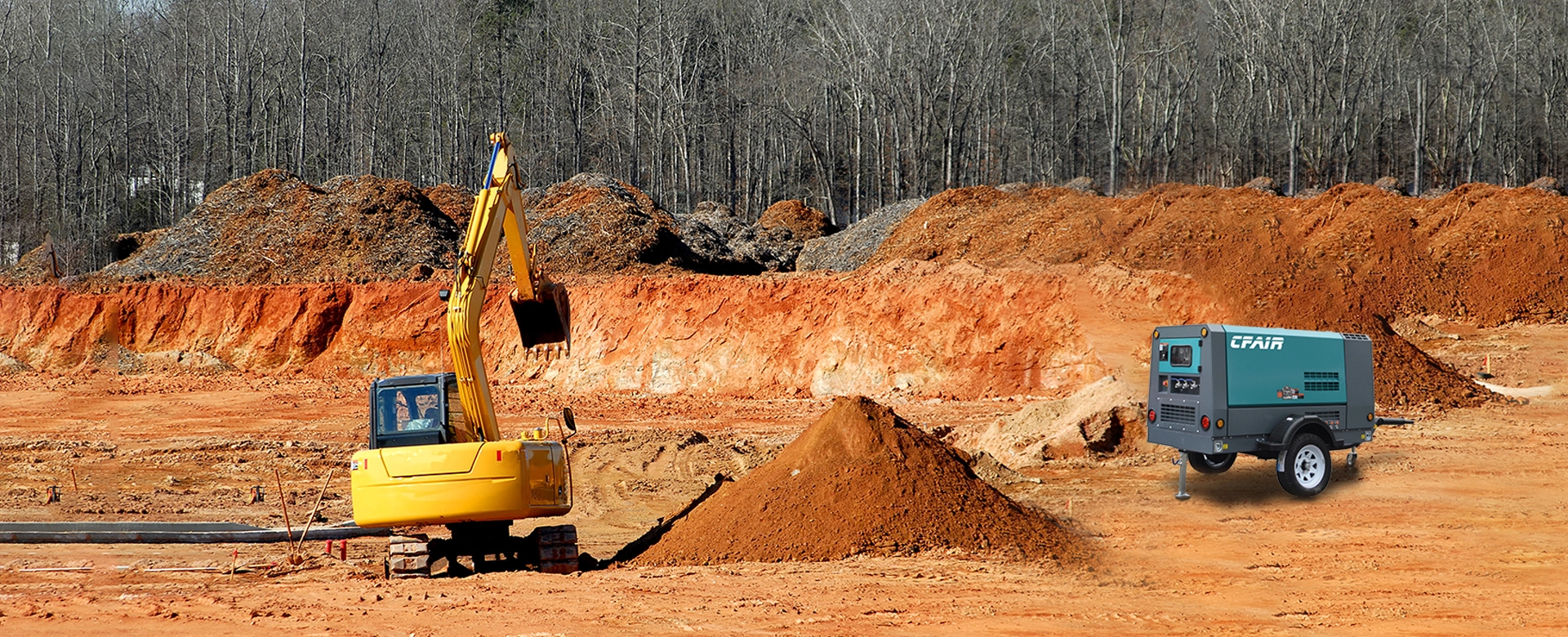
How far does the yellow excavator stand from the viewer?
31.7 ft

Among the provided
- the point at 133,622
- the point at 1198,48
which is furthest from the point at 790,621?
the point at 1198,48

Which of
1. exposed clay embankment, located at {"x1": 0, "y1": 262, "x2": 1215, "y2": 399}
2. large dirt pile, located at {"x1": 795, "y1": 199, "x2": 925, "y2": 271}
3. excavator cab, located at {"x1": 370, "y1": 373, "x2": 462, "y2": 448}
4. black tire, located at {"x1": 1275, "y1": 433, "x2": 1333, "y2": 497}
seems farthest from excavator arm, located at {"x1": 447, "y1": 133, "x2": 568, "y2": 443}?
large dirt pile, located at {"x1": 795, "y1": 199, "x2": 925, "y2": 271}

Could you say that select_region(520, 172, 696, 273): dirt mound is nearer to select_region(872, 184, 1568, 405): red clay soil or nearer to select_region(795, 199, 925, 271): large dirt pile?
select_region(795, 199, 925, 271): large dirt pile

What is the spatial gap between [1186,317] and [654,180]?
1211 inches

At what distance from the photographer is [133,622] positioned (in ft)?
27.2

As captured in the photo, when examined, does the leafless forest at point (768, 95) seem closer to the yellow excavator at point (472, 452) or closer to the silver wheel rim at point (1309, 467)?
the silver wheel rim at point (1309, 467)

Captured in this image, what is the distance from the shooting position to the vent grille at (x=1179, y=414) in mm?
11664

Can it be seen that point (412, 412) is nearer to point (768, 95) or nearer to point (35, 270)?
point (35, 270)

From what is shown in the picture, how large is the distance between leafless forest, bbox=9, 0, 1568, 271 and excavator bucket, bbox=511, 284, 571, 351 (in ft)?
107

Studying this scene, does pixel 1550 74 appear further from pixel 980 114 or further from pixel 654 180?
pixel 654 180

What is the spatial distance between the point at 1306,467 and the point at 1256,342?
1701 millimetres

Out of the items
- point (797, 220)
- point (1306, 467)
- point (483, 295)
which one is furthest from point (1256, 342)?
point (797, 220)

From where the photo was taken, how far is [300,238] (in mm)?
33062

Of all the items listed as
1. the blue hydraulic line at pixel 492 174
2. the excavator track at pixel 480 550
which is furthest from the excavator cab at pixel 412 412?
the blue hydraulic line at pixel 492 174
